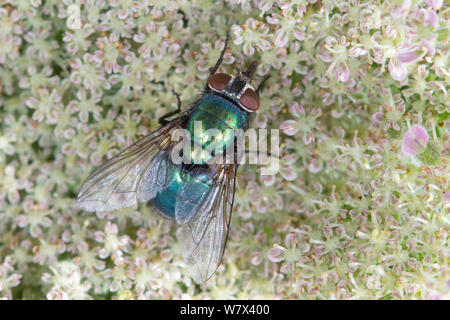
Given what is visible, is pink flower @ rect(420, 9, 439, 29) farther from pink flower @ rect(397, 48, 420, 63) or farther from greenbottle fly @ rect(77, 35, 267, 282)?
greenbottle fly @ rect(77, 35, 267, 282)

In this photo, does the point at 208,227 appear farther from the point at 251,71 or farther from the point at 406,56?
the point at 406,56

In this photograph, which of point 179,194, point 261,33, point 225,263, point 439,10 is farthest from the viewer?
point 225,263

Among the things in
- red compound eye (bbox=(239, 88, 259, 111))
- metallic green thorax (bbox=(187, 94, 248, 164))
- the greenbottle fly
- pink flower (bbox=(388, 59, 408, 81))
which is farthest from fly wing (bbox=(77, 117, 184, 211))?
pink flower (bbox=(388, 59, 408, 81))

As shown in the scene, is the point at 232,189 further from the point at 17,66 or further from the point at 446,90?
the point at 17,66

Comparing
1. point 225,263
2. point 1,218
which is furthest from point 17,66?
point 225,263

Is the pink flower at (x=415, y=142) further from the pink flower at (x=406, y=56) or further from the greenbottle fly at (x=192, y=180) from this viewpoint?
the greenbottle fly at (x=192, y=180)

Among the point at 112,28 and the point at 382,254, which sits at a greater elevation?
the point at 112,28

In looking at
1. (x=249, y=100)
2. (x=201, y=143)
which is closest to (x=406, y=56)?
(x=249, y=100)
